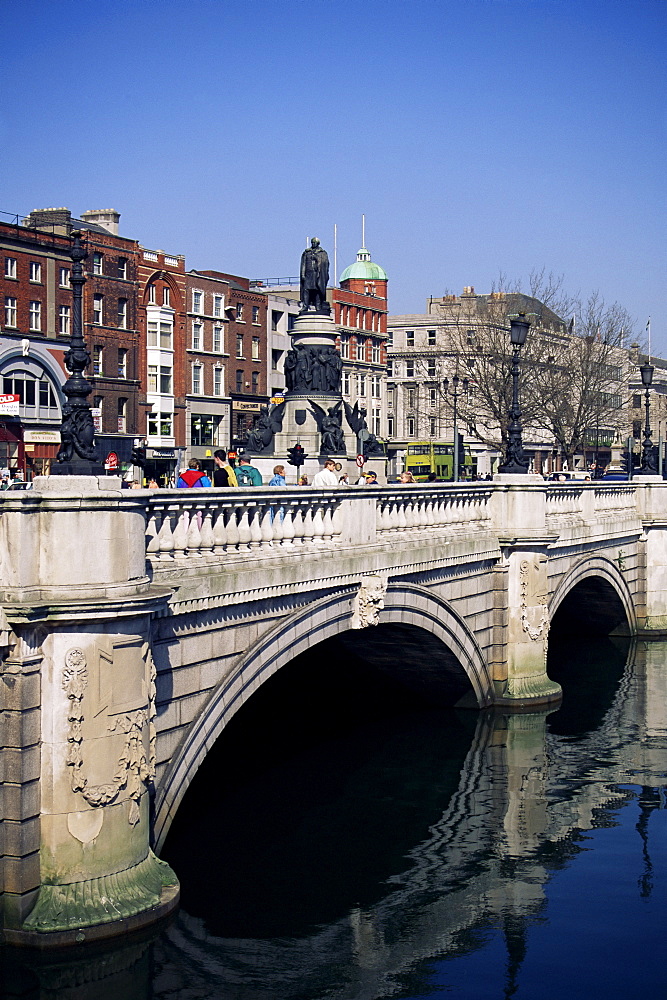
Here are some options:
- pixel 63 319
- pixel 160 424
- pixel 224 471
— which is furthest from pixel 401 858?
pixel 160 424

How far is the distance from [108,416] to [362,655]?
33.7 m

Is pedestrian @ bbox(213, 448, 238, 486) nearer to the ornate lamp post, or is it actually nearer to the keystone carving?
the keystone carving

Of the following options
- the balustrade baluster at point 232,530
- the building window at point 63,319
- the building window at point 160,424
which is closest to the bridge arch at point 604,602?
the balustrade baluster at point 232,530

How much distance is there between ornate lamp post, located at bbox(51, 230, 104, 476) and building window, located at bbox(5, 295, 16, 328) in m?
36.7

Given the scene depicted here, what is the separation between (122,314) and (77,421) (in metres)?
45.6

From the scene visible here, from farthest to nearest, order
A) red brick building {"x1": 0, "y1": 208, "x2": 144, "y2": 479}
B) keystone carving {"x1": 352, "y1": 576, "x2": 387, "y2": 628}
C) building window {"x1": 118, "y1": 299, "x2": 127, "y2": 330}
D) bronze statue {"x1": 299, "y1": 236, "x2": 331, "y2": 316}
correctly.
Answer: building window {"x1": 118, "y1": 299, "x2": 127, "y2": 330} → red brick building {"x1": 0, "y1": 208, "x2": 144, "y2": 479} → bronze statue {"x1": 299, "y1": 236, "x2": 331, "y2": 316} → keystone carving {"x1": 352, "y1": 576, "x2": 387, "y2": 628}

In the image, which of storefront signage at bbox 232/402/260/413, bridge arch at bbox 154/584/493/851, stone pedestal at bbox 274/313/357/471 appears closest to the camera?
bridge arch at bbox 154/584/493/851

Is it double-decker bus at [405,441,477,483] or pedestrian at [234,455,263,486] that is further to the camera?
double-decker bus at [405,441,477,483]

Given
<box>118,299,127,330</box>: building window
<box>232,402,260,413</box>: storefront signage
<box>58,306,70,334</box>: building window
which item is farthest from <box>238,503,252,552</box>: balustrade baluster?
<box>232,402,260,413</box>: storefront signage

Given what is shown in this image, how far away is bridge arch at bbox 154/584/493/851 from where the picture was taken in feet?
42.0

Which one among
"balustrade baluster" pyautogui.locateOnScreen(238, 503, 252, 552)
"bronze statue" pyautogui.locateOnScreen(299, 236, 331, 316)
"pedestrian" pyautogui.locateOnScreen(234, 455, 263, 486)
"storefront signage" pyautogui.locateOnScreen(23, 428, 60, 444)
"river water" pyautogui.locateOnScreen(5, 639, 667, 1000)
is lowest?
"river water" pyautogui.locateOnScreen(5, 639, 667, 1000)

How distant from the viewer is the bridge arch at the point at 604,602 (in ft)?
101

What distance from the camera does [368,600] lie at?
53.6 ft

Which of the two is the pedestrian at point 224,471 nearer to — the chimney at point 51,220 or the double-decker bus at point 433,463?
the chimney at point 51,220
